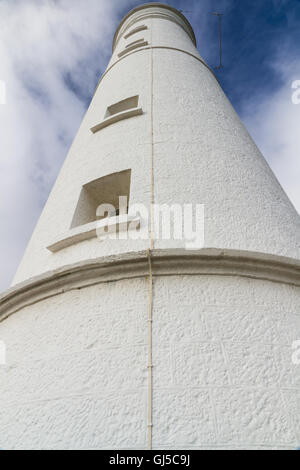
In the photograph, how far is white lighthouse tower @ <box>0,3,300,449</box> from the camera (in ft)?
7.63

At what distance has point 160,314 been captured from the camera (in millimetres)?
2844

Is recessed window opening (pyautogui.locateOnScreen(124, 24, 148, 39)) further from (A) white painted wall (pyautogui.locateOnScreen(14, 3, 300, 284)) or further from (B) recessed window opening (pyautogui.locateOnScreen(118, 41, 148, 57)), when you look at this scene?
(A) white painted wall (pyautogui.locateOnScreen(14, 3, 300, 284))

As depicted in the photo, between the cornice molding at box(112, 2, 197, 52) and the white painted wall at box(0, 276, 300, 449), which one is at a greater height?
the cornice molding at box(112, 2, 197, 52)

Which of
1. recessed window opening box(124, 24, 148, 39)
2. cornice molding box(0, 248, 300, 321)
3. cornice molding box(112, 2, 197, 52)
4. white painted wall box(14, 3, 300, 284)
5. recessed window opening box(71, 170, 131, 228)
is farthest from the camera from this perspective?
cornice molding box(112, 2, 197, 52)

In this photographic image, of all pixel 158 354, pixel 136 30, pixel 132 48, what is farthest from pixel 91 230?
pixel 136 30

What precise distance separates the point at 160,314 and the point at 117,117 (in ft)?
14.1

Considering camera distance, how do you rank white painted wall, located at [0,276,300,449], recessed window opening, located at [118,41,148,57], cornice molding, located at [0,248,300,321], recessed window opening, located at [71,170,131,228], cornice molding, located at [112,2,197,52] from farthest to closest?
cornice molding, located at [112,2,197,52] < recessed window opening, located at [118,41,148,57] < recessed window opening, located at [71,170,131,228] < cornice molding, located at [0,248,300,321] < white painted wall, located at [0,276,300,449]

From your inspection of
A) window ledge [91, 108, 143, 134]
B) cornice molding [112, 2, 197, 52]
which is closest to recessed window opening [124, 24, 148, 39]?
cornice molding [112, 2, 197, 52]

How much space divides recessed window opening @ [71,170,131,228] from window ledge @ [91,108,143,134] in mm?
1637

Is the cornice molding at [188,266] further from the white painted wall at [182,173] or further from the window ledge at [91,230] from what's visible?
the window ledge at [91,230]

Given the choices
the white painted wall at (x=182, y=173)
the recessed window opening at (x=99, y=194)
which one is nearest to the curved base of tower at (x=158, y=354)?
the white painted wall at (x=182, y=173)

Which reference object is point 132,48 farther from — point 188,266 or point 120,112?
point 188,266

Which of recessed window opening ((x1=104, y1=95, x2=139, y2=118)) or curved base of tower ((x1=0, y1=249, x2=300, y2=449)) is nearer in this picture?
curved base of tower ((x1=0, y1=249, x2=300, y2=449))
